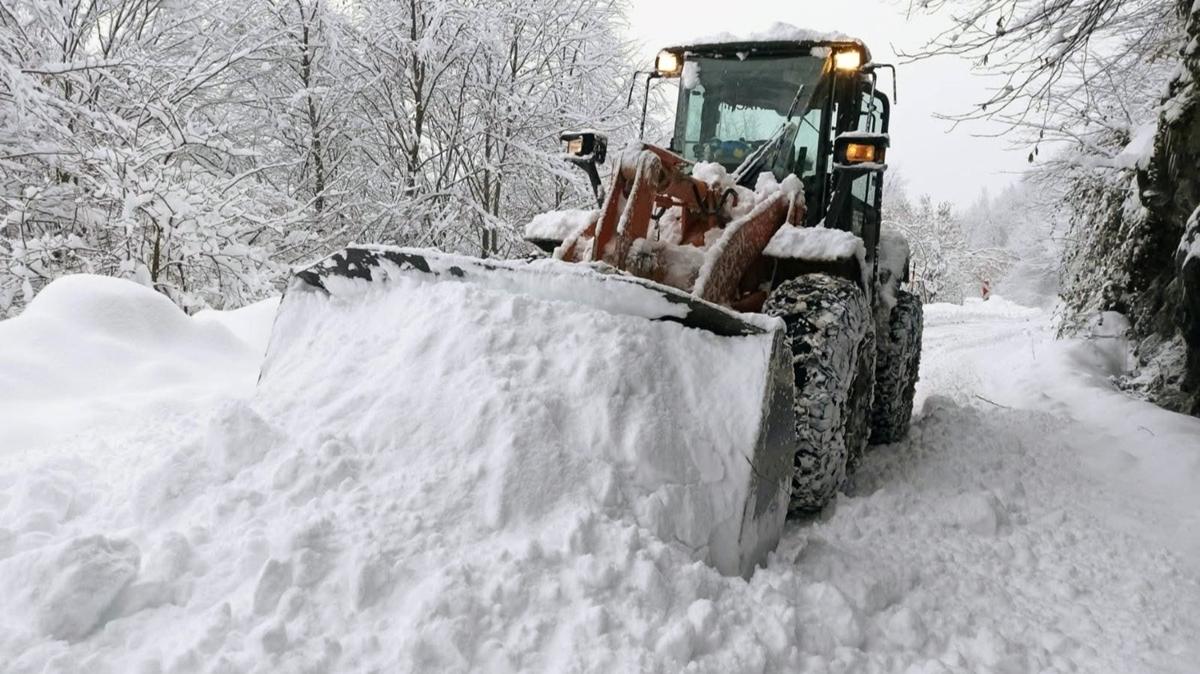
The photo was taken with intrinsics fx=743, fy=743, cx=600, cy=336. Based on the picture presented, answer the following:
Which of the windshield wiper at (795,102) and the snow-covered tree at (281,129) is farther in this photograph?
the snow-covered tree at (281,129)

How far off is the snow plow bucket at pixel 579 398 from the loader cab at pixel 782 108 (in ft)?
5.81

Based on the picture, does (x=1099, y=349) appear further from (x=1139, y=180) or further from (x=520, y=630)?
(x=520, y=630)

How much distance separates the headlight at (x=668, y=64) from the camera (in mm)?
4648

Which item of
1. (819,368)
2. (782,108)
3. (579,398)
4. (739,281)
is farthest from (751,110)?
(579,398)

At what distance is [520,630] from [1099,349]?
24.2 ft

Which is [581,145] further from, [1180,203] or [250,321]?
[1180,203]

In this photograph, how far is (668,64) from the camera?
466cm

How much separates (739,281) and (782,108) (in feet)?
4.64

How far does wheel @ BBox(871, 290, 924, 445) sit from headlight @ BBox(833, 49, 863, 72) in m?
1.49

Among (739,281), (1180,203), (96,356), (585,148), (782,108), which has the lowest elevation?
(96,356)

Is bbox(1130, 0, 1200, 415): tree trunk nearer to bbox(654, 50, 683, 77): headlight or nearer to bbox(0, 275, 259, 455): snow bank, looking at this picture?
bbox(654, 50, 683, 77): headlight

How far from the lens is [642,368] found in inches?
101

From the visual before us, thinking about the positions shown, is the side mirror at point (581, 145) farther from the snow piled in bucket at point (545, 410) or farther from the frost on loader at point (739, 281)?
the snow piled in bucket at point (545, 410)

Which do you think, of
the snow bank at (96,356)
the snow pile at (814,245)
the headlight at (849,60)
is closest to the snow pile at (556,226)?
the snow pile at (814,245)
